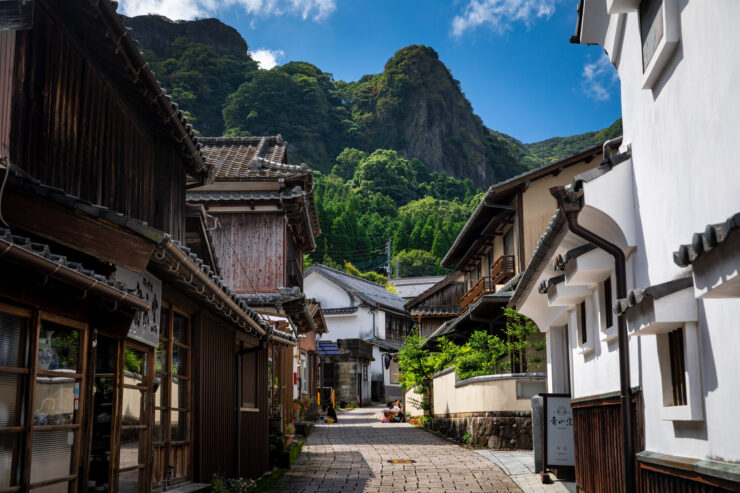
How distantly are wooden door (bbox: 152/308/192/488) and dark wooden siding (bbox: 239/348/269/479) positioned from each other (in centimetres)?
330

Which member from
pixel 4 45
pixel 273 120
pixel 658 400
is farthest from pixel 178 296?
pixel 273 120

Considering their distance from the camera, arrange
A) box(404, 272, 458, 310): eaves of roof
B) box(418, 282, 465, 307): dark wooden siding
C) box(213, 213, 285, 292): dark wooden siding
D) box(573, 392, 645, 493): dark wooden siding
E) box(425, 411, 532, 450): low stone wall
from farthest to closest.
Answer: box(418, 282, 465, 307): dark wooden siding
box(404, 272, 458, 310): eaves of roof
box(213, 213, 285, 292): dark wooden siding
box(425, 411, 532, 450): low stone wall
box(573, 392, 645, 493): dark wooden siding

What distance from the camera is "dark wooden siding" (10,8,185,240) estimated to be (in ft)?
24.8

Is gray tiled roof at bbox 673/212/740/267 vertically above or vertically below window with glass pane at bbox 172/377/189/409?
above

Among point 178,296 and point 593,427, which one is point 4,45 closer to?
point 178,296

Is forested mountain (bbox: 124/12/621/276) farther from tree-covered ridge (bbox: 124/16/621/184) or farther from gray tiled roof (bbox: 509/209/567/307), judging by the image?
gray tiled roof (bbox: 509/209/567/307)

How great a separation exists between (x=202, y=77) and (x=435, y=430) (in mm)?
72002

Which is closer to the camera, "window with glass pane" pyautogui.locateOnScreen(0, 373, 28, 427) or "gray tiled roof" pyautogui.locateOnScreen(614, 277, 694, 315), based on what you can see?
"window with glass pane" pyautogui.locateOnScreen(0, 373, 28, 427)

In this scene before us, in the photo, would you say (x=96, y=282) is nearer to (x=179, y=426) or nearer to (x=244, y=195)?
(x=179, y=426)

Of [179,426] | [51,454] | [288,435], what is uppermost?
[51,454]

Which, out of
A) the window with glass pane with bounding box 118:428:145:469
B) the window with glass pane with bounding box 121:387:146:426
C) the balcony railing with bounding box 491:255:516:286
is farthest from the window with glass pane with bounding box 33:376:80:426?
the balcony railing with bounding box 491:255:516:286

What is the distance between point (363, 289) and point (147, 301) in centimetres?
5236

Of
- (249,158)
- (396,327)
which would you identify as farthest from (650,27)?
(396,327)

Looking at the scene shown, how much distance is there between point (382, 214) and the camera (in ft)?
292
